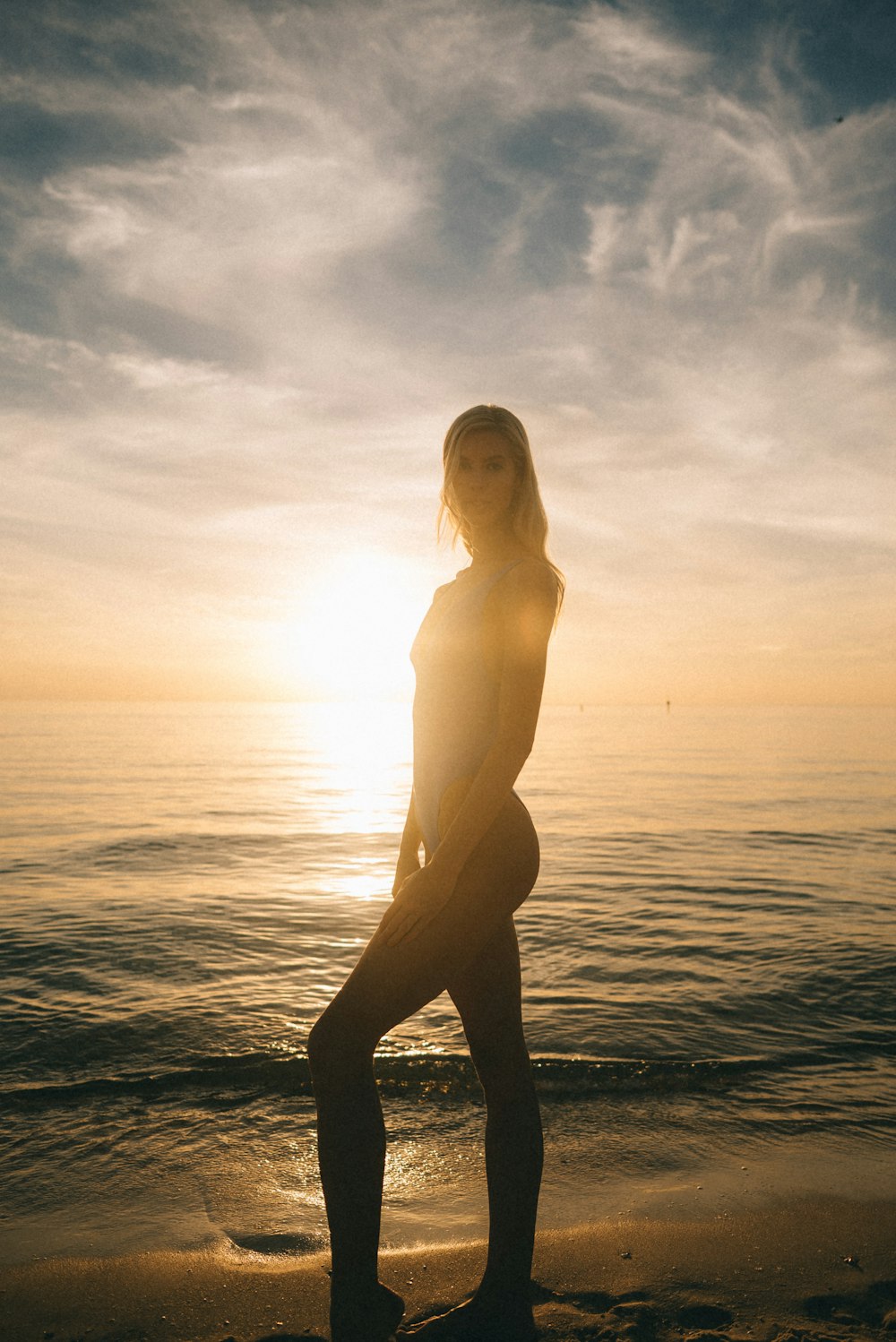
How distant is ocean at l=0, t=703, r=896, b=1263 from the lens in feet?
12.6

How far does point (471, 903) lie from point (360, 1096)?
0.60m

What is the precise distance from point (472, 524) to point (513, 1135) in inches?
76.8

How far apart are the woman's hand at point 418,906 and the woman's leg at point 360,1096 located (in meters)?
0.02

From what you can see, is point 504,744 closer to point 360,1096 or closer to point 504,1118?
point 360,1096

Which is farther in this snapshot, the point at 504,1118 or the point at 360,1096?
the point at 504,1118

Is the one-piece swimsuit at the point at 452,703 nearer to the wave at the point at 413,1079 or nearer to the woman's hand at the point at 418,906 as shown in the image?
the woman's hand at the point at 418,906

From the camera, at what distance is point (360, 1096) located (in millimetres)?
2285

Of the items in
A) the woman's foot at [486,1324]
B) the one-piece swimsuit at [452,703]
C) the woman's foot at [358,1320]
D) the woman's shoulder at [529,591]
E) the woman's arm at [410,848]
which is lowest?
the woman's foot at [486,1324]

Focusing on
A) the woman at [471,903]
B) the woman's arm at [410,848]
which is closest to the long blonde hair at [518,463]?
the woman at [471,903]

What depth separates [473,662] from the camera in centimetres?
254

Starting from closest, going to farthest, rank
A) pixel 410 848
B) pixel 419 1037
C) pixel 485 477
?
1. pixel 485 477
2. pixel 410 848
3. pixel 419 1037

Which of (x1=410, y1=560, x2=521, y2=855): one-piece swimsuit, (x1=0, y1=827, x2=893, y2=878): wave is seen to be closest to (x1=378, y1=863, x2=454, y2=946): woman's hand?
(x1=410, y1=560, x2=521, y2=855): one-piece swimsuit

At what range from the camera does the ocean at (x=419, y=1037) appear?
3.85 meters

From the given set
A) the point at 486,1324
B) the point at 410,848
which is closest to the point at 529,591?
the point at 410,848
